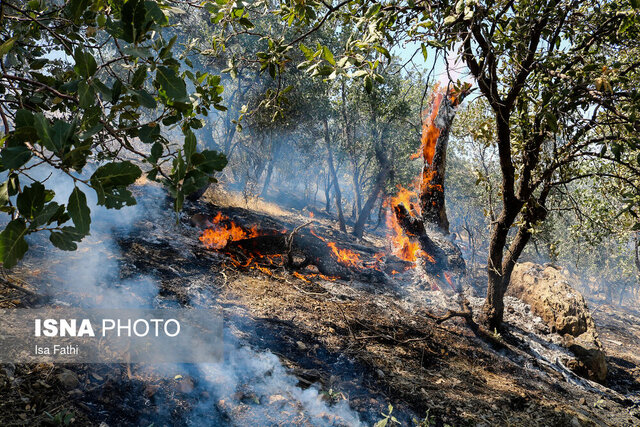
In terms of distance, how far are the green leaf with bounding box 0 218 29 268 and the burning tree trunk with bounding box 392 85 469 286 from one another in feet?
26.7

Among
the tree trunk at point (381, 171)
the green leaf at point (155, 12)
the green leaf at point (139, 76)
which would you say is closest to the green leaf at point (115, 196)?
the green leaf at point (139, 76)

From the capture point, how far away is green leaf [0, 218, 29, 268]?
111 centimetres

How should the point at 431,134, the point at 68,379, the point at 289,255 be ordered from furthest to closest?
the point at 431,134
the point at 289,255
the point at 68,379

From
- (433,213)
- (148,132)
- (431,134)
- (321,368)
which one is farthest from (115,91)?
(433,213)

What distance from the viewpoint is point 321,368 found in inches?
173

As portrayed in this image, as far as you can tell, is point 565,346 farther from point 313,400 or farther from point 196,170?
point 196,170

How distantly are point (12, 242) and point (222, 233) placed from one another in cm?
902

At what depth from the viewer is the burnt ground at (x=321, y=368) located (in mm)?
2924

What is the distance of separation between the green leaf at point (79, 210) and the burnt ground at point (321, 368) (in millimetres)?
2320

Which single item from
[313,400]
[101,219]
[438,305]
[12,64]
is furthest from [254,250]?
[12,64]

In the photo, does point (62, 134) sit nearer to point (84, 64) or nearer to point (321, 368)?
point (84, 64)

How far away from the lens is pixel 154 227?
30.2ft

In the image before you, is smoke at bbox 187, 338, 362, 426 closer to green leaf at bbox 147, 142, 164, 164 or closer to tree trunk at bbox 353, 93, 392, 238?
green leaf at bbox 147, 142, 164, 164

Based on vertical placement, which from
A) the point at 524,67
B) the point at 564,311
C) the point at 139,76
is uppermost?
the point at 524,67
